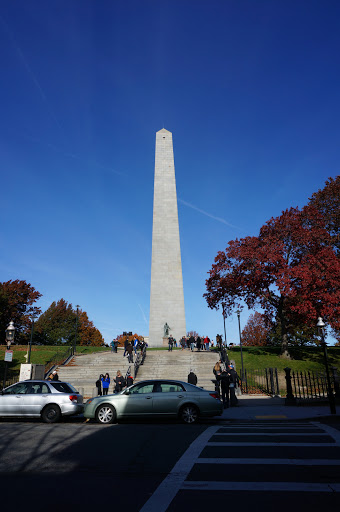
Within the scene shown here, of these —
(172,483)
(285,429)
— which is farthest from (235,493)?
(285,429)

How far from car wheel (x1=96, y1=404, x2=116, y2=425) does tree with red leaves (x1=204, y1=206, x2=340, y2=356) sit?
19639mm

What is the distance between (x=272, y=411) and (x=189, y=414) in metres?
4.47

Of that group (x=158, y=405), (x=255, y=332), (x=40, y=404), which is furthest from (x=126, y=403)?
(x=255, y=332)

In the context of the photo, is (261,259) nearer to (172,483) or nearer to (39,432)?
(39,432)

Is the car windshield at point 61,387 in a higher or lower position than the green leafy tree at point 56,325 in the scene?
lower

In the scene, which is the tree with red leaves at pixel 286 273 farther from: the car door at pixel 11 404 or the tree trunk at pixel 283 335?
Answer: the car door at pixel 11 404

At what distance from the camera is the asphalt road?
15.0 feet

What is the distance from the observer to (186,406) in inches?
482

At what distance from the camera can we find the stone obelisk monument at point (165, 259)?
43.9 metres

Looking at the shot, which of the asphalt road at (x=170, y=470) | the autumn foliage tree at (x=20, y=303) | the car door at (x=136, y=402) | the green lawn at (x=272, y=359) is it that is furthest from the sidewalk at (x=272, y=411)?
the autumn foliage tree at (x=20, y=303)

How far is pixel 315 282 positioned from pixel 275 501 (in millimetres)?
25874

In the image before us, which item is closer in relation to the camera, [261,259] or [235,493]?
[235,493]

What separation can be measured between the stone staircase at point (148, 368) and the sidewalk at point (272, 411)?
447 cm

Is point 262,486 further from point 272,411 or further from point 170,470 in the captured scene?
point 272,411
